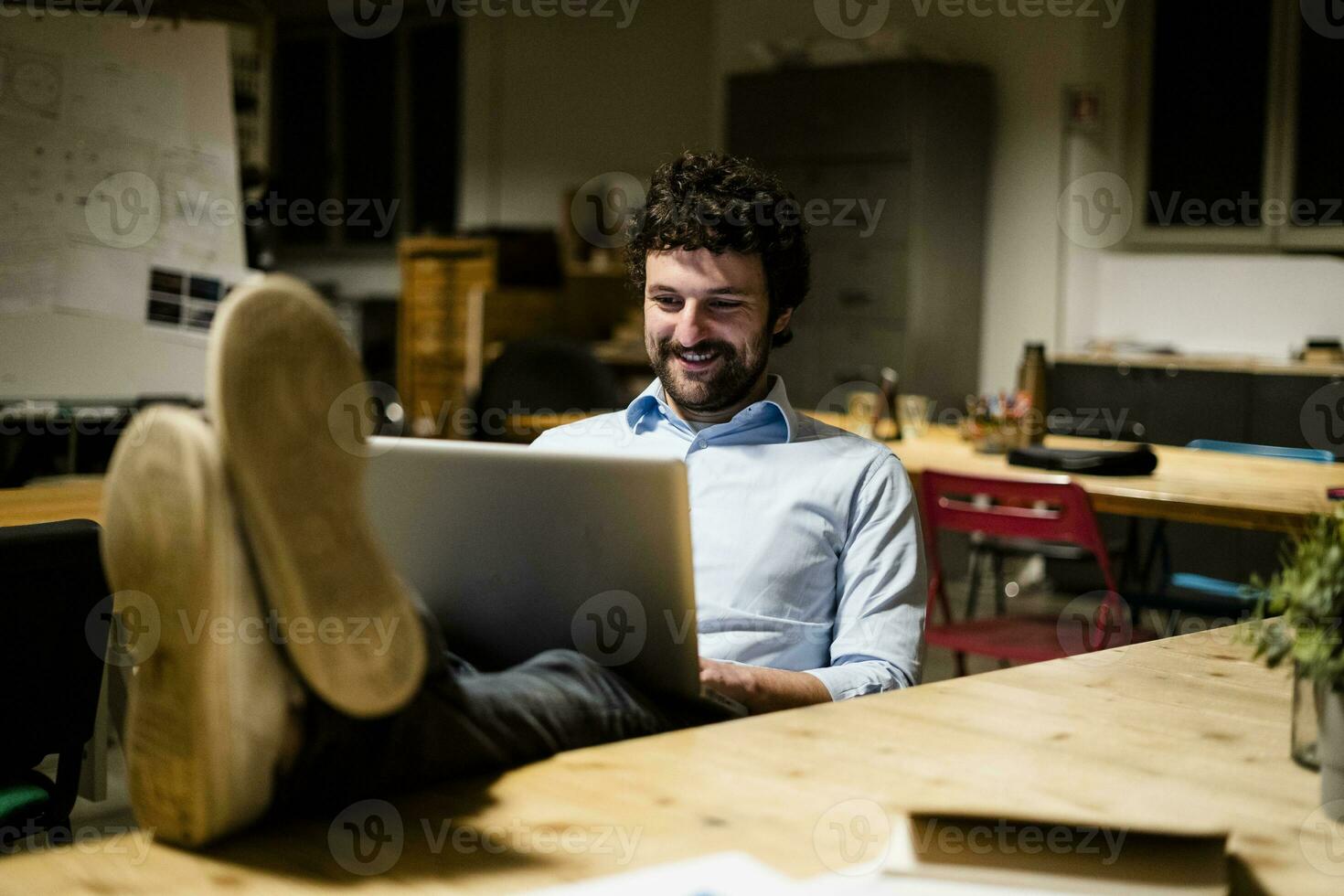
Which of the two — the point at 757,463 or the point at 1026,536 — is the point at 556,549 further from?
the point at 1026,536

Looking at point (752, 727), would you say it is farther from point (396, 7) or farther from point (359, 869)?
point (396, 7)

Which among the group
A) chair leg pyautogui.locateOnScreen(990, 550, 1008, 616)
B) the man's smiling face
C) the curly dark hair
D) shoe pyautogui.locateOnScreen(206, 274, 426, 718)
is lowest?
chair leg pyautogui.locateOnScreen(990, 550, 1008, 616)

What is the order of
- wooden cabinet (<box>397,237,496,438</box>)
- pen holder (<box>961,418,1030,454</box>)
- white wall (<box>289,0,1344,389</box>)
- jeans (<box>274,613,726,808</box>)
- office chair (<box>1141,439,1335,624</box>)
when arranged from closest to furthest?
jeans (<box>274,613,726,808</box>) < office chair (<box>1141,439,1335,624</box>) < pen holder (<box>961,418,1030,454</box>) < white wall (<box>289,0,1344,389</box>) < wooden cabinet (<box>397,237,496,438</box>)

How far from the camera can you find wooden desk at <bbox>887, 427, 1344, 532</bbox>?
3.04 m

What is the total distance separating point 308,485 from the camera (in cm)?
93

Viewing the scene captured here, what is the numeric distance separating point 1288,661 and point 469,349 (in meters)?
6.95

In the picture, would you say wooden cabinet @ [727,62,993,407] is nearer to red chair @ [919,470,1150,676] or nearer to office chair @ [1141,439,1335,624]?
office chair @ [1141,439,1335,624]

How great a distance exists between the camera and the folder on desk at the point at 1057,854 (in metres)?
0.93

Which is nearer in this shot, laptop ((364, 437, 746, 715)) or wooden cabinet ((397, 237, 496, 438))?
laptop ((364, 437, 746, 715))

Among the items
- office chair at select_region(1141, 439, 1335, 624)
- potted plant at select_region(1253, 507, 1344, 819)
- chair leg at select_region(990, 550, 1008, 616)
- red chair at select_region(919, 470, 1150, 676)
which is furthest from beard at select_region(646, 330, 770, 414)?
chair leg at select_region(990, 550, 1008, 616)

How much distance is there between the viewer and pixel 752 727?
4.27 ft

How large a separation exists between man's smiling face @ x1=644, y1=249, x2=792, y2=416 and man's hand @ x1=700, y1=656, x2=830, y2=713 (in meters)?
0.48

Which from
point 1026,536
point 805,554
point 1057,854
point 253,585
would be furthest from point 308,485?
point 1026,536

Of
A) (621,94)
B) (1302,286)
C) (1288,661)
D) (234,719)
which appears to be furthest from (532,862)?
(621,94)
